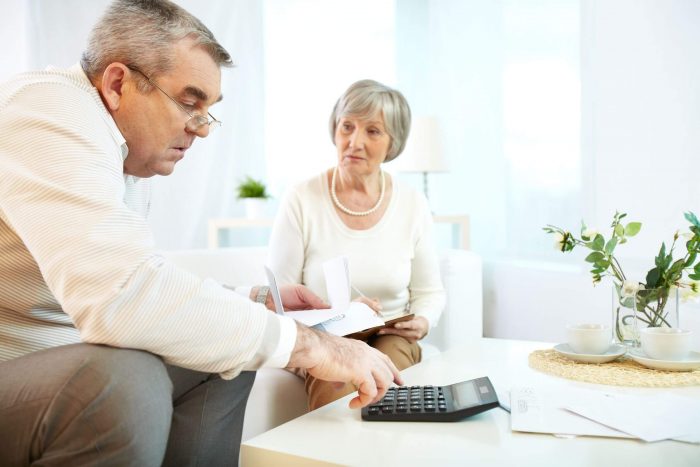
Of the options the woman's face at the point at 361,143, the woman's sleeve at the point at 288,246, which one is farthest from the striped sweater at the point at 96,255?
the woman's face at the point at 361,143

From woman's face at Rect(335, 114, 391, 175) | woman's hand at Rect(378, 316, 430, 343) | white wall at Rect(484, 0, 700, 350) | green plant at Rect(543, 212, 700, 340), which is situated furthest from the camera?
white wall at Rect(484, 0, 700, 350)

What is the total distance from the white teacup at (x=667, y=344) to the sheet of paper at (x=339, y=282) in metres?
0.70

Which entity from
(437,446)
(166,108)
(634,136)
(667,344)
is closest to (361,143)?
(166,108)

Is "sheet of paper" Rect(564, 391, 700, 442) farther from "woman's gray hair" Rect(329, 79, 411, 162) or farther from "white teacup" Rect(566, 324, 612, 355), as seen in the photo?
"woman's gray hair" Rect(329, 79, 411, 162)

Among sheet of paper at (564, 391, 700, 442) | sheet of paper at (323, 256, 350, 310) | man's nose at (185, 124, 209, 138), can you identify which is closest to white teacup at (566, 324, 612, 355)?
sheet of paper at (564, 391, 700, 442)

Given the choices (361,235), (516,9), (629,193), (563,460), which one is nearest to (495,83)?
(516,9)

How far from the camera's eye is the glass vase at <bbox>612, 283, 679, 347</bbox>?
150 cm

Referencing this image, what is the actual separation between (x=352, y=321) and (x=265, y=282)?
0.83 m

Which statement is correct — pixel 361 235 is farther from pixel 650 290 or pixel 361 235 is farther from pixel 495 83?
pixel 495 83

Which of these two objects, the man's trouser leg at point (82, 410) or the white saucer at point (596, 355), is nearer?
the man's trouser leg at point (82, 410)

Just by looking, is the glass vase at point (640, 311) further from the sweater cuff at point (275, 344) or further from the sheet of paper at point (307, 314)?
the sweater cuff at point (275, 344)

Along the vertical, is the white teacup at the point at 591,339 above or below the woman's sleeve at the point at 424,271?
below

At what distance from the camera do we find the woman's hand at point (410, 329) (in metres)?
1.96

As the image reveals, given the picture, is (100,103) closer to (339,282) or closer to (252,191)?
(339,282)
